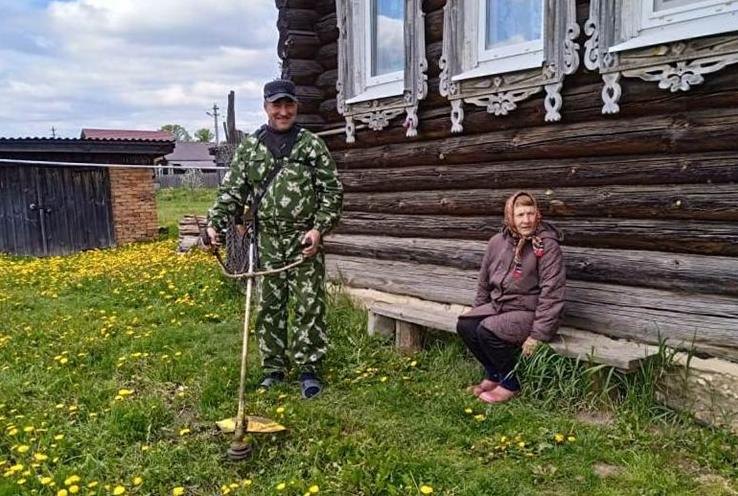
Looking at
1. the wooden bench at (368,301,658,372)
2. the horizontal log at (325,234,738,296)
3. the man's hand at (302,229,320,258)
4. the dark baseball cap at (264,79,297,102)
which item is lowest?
the wooden bench at (368,301,658,372)

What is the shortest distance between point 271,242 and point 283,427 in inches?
47.5

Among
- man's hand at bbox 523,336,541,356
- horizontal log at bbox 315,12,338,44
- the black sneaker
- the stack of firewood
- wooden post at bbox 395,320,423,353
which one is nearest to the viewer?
man's hand at bbox 523,336,541,356

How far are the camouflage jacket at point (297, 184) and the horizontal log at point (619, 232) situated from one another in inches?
52.7

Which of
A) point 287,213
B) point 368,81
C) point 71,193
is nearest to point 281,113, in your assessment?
point 287,213

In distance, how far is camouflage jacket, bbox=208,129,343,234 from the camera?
407 centimetres

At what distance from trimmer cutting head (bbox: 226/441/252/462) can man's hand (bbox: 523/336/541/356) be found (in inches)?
64.9

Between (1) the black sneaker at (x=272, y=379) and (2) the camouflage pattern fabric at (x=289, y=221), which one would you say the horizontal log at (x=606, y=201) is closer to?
(2) the camouflage pattern fabric at (x=289, y=221)

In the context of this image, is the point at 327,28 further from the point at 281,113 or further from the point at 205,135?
the point at 205,135

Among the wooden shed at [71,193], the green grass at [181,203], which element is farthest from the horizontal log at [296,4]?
the green grass at [181,203]

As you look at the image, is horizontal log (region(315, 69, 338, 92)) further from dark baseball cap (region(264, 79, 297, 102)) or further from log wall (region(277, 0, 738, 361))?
dark baseball cap (region(264, 79, 297, 102))

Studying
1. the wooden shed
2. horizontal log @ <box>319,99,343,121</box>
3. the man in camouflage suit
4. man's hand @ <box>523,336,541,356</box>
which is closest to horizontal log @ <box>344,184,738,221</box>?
man's hand @ <box>523,336,541,356</box>

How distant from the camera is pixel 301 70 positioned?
6.34 m

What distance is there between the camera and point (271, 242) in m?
4.18

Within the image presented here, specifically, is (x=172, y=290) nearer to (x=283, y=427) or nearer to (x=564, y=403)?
(x=283, y=427)
